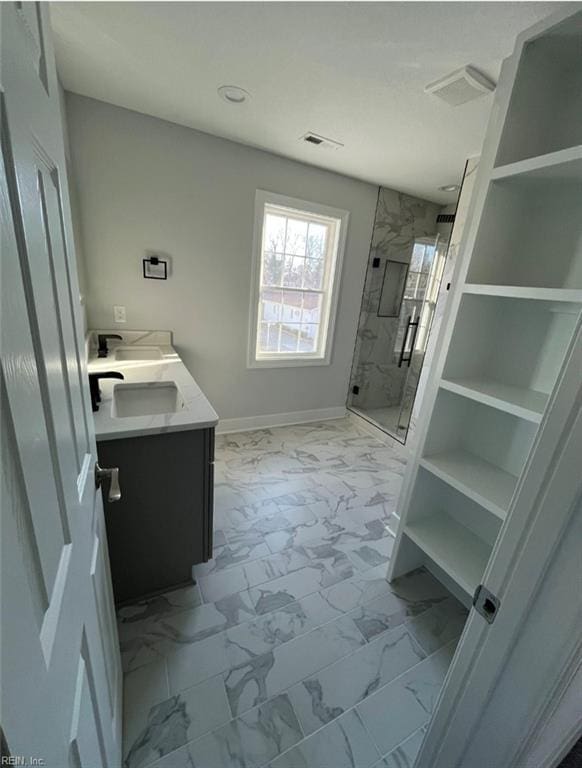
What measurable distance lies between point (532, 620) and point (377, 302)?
11.5 feet

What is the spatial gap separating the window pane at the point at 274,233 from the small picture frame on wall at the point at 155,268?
0.96 meters

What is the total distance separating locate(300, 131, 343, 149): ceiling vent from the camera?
7.46 feet

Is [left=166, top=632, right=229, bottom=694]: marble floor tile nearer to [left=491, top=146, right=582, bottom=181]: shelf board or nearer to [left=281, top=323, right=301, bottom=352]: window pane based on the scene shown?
[left=491, top=146, right=582, bottom=181]: shelf board

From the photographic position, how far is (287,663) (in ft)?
4.32

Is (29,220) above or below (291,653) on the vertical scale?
above

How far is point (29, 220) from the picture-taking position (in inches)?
16.1

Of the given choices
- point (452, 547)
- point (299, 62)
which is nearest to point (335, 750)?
point (452, 547)

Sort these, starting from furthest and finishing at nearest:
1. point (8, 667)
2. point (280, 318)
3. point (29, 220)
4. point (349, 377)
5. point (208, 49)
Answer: point (349, 377) → point (280, 318) → point (208, 49) → point (29, 220) → point (8, 667)

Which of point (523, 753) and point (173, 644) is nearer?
point (523, 753)

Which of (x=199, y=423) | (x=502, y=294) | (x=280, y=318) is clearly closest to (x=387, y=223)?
(x=280, y=318)

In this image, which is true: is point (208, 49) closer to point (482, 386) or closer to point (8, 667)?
point (482, 386)

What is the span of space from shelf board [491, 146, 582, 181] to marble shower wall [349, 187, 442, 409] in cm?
244

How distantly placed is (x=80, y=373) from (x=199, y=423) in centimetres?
60

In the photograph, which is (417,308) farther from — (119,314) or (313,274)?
(119,314)
